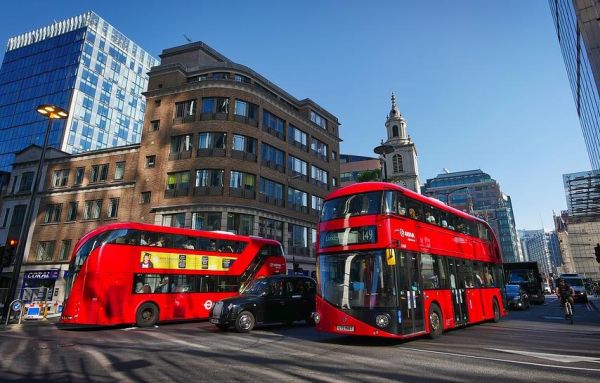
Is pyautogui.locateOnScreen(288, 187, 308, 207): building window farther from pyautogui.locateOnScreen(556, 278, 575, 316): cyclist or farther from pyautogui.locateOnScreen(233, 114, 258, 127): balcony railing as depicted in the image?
pyautogui.locateOnScreen(556, 278, 575, 316): cyclist

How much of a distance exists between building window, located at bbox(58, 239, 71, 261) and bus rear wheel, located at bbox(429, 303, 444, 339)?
35262mm

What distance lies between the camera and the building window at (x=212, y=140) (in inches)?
1268

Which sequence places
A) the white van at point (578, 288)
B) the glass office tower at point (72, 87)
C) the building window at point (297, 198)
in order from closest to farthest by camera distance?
the white van at point (578, 288) < the building window at point (297, 198) < the glass office tower at point (72, 87)

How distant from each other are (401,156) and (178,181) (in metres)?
60.8

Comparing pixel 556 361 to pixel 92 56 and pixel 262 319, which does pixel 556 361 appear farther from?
pixel 92 56

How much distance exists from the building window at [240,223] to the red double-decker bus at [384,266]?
20.3m

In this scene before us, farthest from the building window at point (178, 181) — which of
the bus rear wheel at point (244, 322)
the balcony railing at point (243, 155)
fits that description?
the bus rear wheel at point (244, 322)

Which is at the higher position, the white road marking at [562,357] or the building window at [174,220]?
the building window at [174,220]

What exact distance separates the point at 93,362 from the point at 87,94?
84703 millimetres

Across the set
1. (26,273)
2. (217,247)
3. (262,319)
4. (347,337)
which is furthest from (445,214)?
(26,273)

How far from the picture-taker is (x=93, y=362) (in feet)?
24.5

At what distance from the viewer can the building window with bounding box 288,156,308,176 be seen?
37.9m

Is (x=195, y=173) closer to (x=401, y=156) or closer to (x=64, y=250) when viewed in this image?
(x=64, y=250)

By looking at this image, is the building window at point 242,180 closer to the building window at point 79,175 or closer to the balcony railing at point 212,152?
the balcony railing at point 212,152
